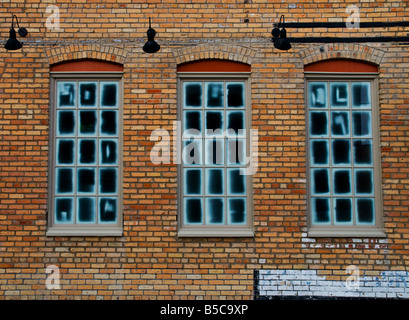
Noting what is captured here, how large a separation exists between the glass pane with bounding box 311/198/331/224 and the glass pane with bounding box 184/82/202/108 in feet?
7.55

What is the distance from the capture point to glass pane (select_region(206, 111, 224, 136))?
8445 millimetres

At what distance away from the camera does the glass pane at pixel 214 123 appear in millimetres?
8445

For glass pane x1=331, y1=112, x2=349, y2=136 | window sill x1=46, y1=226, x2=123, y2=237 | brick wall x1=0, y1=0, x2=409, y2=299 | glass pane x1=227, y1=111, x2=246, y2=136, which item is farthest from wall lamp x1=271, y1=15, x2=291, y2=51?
window sill x1=46, y1=226, x2=123, y2=237

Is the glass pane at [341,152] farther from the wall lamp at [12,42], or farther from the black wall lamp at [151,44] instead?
the wall lamp at [12,42]

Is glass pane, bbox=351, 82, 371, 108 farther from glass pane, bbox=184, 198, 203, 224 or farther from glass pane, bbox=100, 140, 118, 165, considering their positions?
glass pane, bbox=100, 140, 118, 165

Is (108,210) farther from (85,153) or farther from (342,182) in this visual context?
(342,182)

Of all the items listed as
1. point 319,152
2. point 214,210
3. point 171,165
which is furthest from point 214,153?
point 319,152

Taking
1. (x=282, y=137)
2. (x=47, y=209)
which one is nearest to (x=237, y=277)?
(x=282, y=137)

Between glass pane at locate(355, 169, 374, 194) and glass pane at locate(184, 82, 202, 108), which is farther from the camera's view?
glass pane at locate(184, 82, 202, 108)

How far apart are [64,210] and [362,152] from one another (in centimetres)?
458

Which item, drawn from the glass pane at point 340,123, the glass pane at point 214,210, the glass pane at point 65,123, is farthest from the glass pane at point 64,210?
the glass pane at point 340,123

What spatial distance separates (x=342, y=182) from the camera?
27.4 feet

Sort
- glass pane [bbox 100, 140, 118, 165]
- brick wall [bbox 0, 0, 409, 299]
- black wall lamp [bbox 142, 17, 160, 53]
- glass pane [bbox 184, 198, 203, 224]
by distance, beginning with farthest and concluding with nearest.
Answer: glass pane [bbox 100, 140, 118, 165] < glass pane [bbox 184, 198, 203, 224] < black wall lamp [bbox 142, 17, 160, 53] < brick wall [bbox 0, 0, 409, 299]

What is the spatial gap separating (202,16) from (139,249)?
11.9ft
